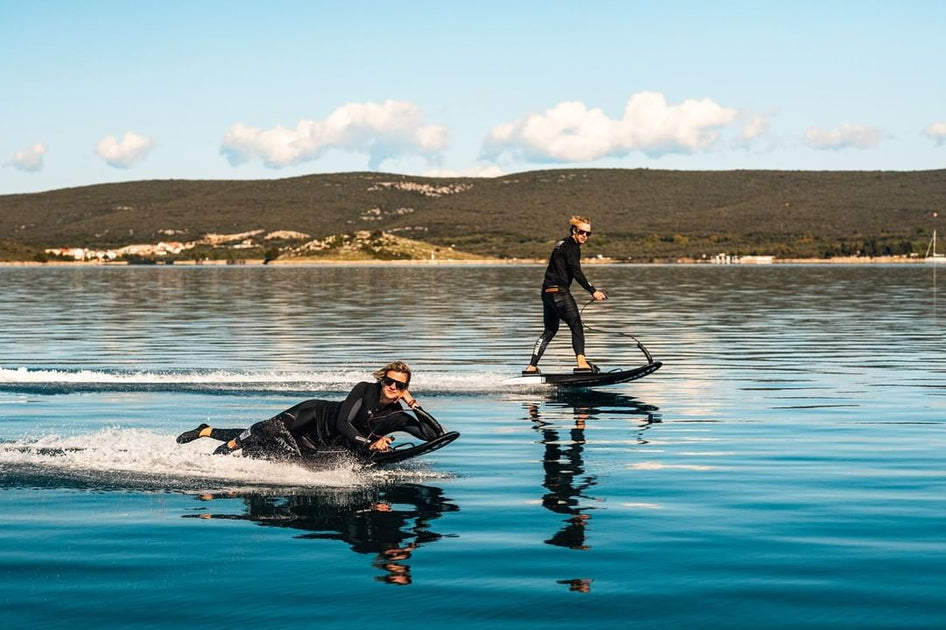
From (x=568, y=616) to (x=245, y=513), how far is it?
4412 millimetres

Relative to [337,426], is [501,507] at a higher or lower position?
lower

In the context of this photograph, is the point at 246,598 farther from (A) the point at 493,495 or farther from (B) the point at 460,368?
(B) the point at 460,368

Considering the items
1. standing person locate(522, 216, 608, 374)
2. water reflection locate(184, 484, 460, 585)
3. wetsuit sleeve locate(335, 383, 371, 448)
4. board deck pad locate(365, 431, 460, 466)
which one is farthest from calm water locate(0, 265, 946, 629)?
standing person locate(522, 216, 608, 374)

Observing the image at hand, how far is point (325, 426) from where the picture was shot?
14.3 metres

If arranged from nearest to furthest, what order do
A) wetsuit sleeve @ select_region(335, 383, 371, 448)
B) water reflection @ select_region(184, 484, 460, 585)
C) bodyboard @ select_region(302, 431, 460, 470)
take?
1. water reflection @ select_region(184, 484, 460, 585)
2. wetsuit sleeve @ select_region(335, 383, 371, 448)
3. bodyboard @ select_region(302, 431, 460, 470)

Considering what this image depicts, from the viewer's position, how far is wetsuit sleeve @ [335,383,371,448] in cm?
1398

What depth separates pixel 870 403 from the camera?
21938 millimetres

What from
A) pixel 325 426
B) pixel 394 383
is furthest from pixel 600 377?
pixel 394 383

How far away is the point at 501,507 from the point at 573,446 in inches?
172

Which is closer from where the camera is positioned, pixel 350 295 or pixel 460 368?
pixel 460 368

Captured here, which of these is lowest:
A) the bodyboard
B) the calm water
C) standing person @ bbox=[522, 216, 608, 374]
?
the calm water

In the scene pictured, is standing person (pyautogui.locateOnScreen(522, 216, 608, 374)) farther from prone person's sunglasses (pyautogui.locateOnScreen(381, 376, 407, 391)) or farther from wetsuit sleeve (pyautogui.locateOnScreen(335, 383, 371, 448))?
prone person's sunglasses (pyautogui.locateOnScreen(381, 376, 407, 391))

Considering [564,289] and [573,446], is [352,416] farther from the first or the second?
[564,289]

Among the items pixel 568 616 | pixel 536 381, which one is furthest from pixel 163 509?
pixel 536 381
